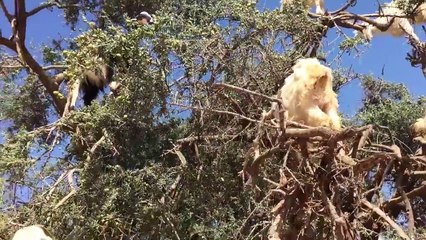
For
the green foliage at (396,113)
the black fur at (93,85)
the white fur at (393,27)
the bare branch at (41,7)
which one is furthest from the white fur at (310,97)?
the bare branch at (41,7)

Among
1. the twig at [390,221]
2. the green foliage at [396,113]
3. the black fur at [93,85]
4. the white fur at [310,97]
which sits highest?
the green foliage at [396,113]

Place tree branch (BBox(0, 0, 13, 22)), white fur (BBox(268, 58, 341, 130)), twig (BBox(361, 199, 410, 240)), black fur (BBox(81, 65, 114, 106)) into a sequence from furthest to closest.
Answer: tree branch (BBox(0, 0, 13, 22)) → black fur (BBox(81, 65, 114, 106)) → white fur (BBox(268, 58, 341, 130)) → twig (BBox(361, 199, 410, 240))

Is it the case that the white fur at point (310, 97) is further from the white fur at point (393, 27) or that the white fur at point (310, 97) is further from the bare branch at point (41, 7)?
the bare branch at point (41, 7)

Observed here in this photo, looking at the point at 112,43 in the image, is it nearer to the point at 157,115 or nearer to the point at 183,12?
the point at 157,115

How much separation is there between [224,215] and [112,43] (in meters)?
1.79

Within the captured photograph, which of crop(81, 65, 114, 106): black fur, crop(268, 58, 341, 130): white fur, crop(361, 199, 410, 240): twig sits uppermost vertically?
crop(81, 65, 114, 106): black fur

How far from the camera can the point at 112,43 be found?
580cm

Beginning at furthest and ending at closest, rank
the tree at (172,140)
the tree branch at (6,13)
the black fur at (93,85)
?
the tree branch at (6,13) → the black fur at (93,85) → the tree at (172,140)

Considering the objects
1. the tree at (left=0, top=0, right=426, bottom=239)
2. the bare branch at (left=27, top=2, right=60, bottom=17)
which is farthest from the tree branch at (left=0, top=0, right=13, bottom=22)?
the tree at (left=0, top=0, right=426, bottom=239)

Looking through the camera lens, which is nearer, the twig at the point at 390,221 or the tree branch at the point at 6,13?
the twig at the point at 390,221

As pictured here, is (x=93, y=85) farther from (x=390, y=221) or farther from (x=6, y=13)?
(x=390, y=221)

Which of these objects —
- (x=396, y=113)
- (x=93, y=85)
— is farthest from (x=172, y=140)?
(x=396, y=113)

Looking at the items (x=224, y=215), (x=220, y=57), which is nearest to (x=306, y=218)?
(x=224, y=215)

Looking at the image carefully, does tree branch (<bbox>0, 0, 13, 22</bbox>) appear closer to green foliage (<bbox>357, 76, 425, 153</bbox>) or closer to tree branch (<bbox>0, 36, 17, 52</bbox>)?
tree branch (<bbox>0, 36, 17, 52</bbox>)
